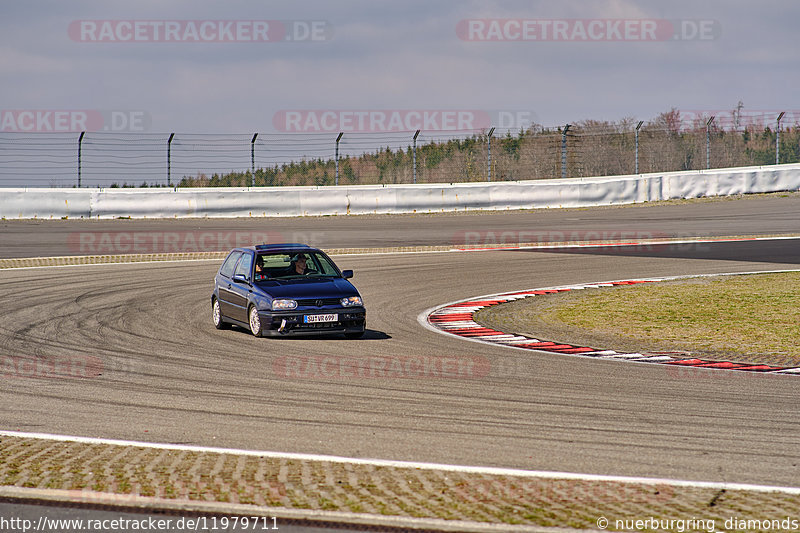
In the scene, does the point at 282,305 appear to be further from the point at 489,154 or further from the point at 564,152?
the point at 564,152

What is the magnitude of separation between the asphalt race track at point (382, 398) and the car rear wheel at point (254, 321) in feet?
0.64

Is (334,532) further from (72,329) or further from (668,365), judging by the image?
(72,329)

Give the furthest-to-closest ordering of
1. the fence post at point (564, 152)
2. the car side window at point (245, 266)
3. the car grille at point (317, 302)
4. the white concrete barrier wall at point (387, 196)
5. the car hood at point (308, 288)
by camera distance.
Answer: the fence post at point (564, 152) < the white concrete barrier wall at point (387, 196) < the car side window at point (245, 266) < the car hood at point (308, 288) < the car grille at point (317, 302)

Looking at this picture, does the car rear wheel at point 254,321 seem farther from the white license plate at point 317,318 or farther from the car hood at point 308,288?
the white license plate at point 317,318

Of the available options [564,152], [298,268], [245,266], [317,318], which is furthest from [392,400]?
[564,152]

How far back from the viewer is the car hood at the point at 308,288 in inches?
530

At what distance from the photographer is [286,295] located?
13430 millimetres

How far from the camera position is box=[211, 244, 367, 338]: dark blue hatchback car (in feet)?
Result: 43.6

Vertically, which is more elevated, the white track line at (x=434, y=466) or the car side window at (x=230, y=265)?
the car side window at (x=230, y=265)

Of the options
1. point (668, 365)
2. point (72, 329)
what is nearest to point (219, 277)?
point (72, 329)

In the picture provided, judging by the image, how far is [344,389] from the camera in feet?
31.8

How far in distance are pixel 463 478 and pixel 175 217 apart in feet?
93.9

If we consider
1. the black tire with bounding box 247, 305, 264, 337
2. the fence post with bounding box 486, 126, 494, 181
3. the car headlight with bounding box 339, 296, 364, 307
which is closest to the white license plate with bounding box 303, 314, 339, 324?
the car headlight with bounding box 339, 296, 364, 307

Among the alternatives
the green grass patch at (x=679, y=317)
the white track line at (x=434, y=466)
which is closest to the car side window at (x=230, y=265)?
the green grass patch at (x=679, y=317)
